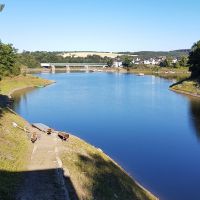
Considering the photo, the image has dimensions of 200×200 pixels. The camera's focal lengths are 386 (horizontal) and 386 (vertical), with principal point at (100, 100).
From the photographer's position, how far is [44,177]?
1022 inches

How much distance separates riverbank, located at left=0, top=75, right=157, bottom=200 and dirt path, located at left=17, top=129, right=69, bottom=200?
45 centimetres

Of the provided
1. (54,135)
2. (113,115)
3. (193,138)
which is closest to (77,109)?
(113,115)

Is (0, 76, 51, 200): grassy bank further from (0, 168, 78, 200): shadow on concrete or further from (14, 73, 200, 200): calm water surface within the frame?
(14, 73, 200, 200): calm water surface

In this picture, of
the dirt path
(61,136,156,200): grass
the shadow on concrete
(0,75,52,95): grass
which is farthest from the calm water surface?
(0,75,52,95): grass

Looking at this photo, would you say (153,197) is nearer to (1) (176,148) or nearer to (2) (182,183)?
(2) (182,183)

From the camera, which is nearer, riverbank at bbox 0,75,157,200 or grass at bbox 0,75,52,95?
riverbank at bbox 0,75,157,200

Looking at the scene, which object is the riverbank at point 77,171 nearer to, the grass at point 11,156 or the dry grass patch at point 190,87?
the grass at point 11,156

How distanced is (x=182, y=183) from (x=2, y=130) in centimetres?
1767

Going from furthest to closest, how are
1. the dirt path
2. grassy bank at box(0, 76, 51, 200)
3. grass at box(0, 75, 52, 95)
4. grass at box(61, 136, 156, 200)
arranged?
grass at box(0, 75, 52, 95), grass at box(61, 136, 156, 200), grassy bank at box(0, 76, 51, 200), the dirt path

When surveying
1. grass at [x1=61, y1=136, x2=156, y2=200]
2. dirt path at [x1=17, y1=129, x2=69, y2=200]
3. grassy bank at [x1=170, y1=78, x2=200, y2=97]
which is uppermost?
dirt path at [x1=17, y1=129, x2=69, y2=200]

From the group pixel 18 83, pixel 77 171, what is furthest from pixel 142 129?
pixel 18 83

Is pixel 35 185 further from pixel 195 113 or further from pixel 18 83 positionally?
pixel 18 83

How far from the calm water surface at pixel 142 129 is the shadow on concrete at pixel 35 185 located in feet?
32.4

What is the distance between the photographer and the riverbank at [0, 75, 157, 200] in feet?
83.0
